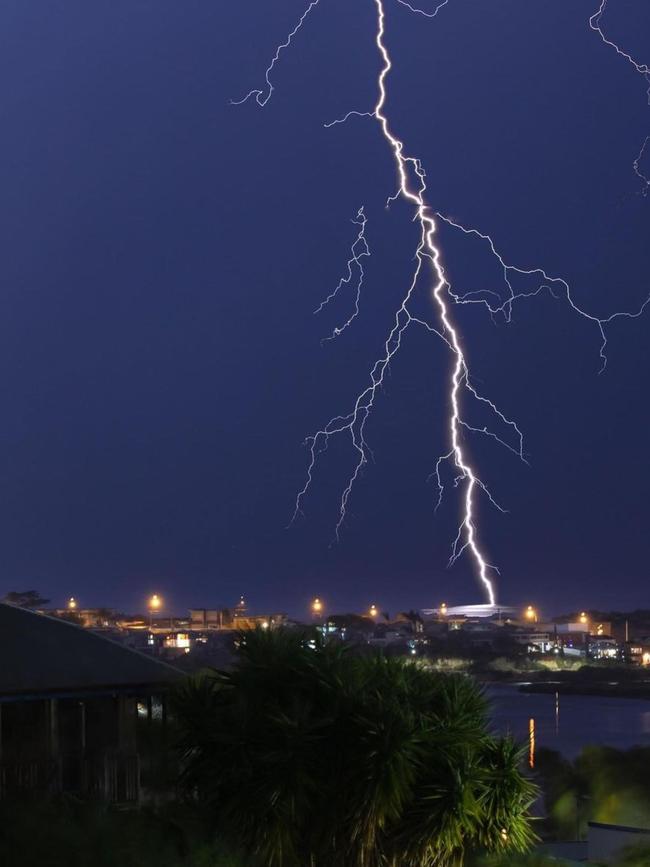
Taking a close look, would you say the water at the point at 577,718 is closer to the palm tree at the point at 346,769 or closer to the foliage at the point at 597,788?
the foliage at the point at 597,788

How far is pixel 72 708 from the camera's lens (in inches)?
538

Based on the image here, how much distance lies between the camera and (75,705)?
1370cm

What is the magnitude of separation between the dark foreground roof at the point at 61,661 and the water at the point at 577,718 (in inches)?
840

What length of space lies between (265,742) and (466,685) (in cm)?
228

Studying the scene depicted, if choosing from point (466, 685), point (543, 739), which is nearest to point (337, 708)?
point (466, 685)

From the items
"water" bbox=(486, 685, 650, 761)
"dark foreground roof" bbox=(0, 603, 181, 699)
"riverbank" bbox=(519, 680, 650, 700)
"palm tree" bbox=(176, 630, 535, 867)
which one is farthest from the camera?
"riverbank" bbox=(519, 680, 650, 700)

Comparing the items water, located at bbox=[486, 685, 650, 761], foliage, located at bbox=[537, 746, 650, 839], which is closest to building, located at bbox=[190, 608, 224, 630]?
water, located at bbox=[486, 685, 650, 761]

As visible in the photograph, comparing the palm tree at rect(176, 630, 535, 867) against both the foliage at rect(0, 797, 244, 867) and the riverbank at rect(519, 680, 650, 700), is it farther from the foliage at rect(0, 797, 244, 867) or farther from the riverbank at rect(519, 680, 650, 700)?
the riverbank at rect(519, 680, 650, 700)

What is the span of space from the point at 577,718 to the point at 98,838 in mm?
48019

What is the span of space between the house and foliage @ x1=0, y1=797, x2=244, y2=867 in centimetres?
122

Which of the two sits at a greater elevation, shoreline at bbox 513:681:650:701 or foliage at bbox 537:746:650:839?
foliage at bbox 537:746:650:839

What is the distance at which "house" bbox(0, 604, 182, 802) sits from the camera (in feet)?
42.7

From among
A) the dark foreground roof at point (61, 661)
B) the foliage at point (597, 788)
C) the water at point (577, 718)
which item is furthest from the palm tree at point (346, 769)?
the water at point (577, 718)

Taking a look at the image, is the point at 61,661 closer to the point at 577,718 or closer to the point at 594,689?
the point at 577,718
